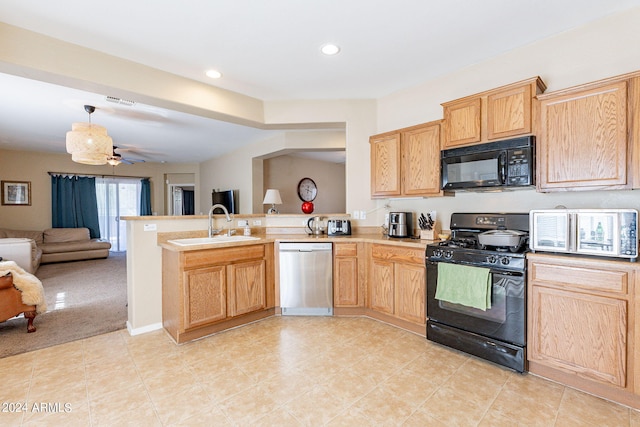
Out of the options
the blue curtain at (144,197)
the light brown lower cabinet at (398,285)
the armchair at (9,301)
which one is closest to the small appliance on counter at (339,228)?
the light brown lower cabinet at (398,285)

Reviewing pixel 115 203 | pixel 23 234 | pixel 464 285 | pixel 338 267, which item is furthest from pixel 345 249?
pixel 115 203

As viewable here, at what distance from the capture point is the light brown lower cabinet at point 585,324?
1734mm

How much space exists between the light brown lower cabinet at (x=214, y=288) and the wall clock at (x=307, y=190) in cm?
386

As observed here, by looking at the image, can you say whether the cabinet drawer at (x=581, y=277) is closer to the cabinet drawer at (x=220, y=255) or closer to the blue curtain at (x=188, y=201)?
the cabinet drawer at (x=220, y=255)

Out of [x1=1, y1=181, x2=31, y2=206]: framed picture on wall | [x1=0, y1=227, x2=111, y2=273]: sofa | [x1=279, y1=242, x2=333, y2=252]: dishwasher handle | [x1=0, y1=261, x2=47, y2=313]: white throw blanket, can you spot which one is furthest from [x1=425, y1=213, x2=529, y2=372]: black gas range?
[x1=1, y1=181, x2=31, y2=206]: framed picture on wall

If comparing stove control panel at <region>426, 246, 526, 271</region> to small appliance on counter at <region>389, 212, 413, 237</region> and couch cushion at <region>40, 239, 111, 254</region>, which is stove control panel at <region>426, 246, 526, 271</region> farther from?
couch cushion at <region>40, 239, 111, 254</region>

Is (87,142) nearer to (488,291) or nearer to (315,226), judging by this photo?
(315,226)

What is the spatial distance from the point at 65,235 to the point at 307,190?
224 inches

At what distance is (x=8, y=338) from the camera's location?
2719 millimetres

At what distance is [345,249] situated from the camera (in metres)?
3.22

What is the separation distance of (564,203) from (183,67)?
354 cm

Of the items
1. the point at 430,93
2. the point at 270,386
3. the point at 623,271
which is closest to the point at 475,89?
the point at 430,93

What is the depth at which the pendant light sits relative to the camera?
343 centimetres

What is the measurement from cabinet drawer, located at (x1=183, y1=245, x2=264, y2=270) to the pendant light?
209cm
